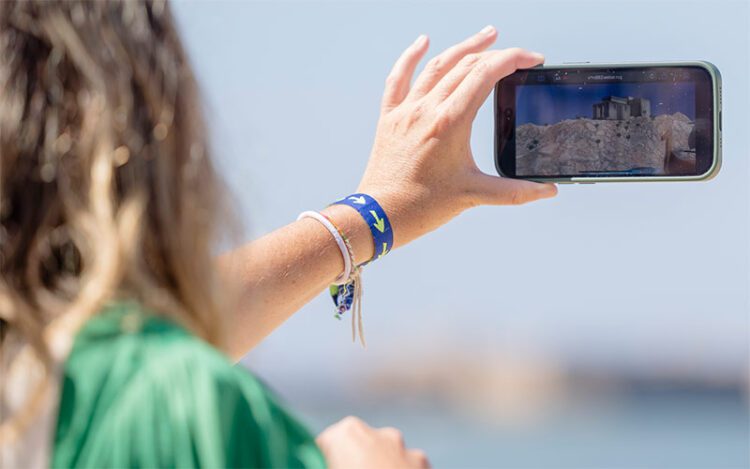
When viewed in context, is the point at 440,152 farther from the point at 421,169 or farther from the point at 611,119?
the point at 611,119

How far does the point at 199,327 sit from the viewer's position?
3.27ft

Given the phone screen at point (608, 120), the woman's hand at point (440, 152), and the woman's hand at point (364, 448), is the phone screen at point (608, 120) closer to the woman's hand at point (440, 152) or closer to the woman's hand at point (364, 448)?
the woman's hand at point (440, 152)

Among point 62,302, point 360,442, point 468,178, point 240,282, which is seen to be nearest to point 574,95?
point 468,178

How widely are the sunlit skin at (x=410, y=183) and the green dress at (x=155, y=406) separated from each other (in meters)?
0.81

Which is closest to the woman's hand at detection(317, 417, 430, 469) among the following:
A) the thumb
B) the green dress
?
the green dress

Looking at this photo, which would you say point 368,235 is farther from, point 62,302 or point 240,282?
point 62,302

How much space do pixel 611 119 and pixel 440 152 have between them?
37cm

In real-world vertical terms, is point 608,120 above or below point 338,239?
above

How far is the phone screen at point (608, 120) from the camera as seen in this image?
2107mm

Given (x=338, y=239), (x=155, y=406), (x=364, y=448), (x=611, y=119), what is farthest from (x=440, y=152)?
(x=155, y=406)

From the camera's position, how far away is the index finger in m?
1.96

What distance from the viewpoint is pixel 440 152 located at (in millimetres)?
1981

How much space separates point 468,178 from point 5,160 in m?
1.16

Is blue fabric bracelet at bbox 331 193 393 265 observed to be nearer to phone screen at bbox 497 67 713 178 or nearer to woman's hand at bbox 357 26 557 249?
woman's hand at bbox 357 26 557 249
